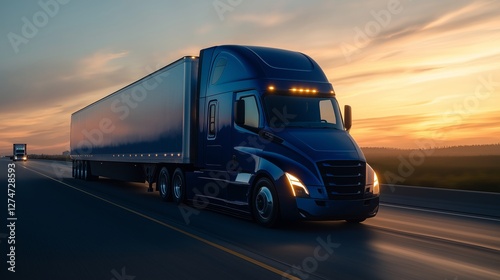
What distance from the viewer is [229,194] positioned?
12586 mm

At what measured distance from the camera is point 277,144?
432 inches

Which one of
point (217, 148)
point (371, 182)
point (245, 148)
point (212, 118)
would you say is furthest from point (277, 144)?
point (212, 118)

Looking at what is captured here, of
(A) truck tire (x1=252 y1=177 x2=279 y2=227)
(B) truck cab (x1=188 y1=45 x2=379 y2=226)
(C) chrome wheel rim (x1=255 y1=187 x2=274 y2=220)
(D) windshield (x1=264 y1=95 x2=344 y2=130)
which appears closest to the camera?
(B) truck cab (x1=188 y1=45 x2=379 y2=226)

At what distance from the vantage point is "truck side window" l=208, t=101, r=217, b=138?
537 inches

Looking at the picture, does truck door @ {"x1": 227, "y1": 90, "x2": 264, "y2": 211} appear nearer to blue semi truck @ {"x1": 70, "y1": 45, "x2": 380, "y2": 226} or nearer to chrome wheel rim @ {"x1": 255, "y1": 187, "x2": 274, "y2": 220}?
blue semi truck @ {"x1": 70, "y1": 45, "x2": 380, "y2": 226}

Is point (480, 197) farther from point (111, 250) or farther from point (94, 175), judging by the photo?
point (94, 175)

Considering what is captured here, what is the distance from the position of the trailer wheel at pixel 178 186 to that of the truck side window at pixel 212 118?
7.59ft

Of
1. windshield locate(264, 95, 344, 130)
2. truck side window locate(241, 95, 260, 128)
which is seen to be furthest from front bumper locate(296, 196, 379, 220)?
truck side window locate(241, 95, 260, 128)

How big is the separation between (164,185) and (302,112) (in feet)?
22.3

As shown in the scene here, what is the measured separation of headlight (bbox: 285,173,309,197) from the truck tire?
1.54 ft

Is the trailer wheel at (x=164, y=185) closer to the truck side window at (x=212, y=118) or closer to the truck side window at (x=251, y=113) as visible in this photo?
the truck side window at (x=212, y=118)

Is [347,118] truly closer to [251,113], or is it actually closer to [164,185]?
[251,113]

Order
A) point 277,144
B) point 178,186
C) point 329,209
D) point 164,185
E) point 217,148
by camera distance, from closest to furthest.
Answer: point 329,209
point 277,144
point 217,148
point 178,186
point 164,185

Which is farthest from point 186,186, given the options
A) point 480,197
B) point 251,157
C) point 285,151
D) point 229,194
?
point 480,197
